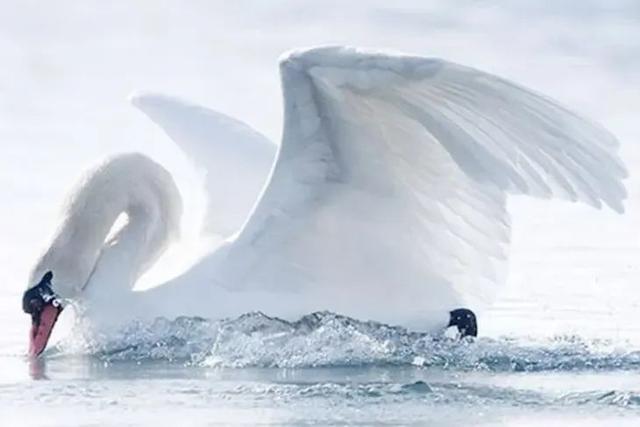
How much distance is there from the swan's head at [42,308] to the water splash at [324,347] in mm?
216

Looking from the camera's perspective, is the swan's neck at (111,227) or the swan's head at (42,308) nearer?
the swan's head at (42,308)

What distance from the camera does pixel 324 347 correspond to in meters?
12.8

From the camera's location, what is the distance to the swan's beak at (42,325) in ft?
45.6

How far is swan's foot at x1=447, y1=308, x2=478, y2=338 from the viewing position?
13.4 m

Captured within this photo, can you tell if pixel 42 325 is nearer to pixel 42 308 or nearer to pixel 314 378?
pixel 42 308

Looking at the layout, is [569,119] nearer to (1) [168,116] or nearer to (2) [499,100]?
(2) [499,100]

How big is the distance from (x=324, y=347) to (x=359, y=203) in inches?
41.3

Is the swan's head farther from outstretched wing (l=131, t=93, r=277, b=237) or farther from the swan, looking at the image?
outstretched wing (l=131, t=93, r=277, b=237)

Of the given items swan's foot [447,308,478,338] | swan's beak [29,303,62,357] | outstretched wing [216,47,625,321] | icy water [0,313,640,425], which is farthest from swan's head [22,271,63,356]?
swan's foot [447,308,478,338]

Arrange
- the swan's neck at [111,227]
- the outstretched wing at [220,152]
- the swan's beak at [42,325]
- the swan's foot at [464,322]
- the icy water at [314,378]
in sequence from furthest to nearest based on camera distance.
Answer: the outstretched wing at [220,152], the swan's neck at [111,227], the swan's beak at [42,325], the swan's foot at [464,322], the icy water at [314,378]

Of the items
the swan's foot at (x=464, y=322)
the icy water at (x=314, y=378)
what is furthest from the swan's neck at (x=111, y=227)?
the swan's foot at (x=464, y=322)

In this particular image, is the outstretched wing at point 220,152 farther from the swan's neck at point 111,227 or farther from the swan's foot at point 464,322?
the swan's foot at point 464,322

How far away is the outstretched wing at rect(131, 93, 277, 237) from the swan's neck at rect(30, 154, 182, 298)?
0.60 meters

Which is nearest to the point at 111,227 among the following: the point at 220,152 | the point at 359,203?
the point at 220,152
